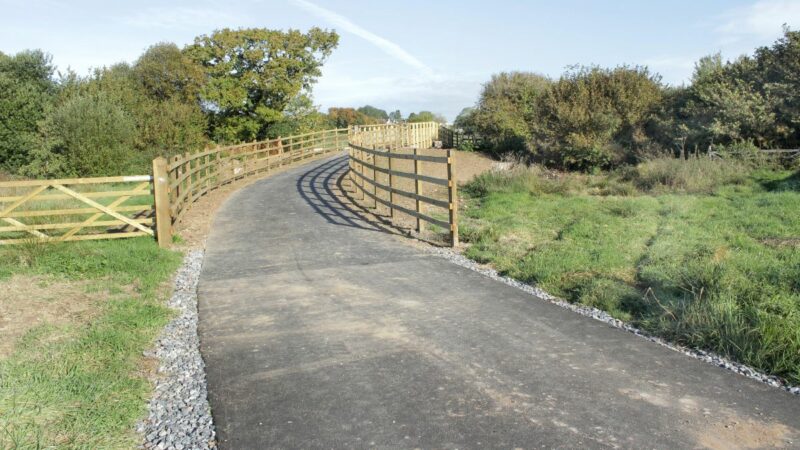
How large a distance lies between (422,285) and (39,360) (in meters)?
4.43

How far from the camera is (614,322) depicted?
6484mm

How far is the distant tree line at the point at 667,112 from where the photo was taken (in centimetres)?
2061

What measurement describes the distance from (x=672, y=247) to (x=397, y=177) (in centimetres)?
1233

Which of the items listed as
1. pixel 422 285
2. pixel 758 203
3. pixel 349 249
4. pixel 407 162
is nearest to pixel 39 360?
pixel 422 285

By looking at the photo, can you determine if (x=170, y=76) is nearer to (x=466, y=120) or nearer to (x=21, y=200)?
(x=466, y=120)

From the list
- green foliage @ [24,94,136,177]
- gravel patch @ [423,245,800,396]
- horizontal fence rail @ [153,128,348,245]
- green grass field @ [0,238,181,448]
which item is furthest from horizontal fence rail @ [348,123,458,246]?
green foliage @ [24,94,136,177]

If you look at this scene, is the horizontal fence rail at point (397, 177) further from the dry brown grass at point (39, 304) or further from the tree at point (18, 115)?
the tree at point (18, 115)

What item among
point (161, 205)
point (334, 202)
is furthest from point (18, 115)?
point (161, 205)

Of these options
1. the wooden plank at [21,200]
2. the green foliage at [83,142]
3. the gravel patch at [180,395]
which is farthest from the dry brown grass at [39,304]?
the green foliage at [83,142]

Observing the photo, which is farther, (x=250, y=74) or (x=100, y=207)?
(x=250, y=74)

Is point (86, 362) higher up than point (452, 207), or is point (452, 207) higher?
point (452, 207)

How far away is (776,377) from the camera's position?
499 cm

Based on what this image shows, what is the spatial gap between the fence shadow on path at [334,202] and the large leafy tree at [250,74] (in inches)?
563

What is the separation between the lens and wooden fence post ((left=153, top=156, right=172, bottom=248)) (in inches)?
428
